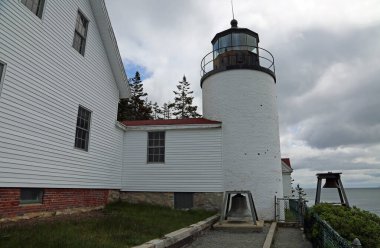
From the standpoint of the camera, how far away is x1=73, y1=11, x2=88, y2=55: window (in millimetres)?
11414

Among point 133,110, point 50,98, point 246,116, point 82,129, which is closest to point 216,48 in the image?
point 246,116

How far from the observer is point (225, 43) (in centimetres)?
1738

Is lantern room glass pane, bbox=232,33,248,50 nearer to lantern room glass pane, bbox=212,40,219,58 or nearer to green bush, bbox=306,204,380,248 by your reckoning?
lantern room glass pane, bbox=212,40,219,58

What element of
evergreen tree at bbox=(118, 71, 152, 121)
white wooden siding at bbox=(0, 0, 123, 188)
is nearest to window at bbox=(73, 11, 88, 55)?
white wooden siding at bbox=(0, 0, 123, 188)

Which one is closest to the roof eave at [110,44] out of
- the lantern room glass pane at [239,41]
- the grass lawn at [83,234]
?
the lantern room glass pane at [239,41]

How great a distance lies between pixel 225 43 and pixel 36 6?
422 inches

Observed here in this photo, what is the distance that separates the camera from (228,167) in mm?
14695

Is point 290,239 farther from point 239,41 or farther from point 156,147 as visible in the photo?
point 239,41

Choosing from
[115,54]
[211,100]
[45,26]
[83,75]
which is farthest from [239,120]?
[45,26]

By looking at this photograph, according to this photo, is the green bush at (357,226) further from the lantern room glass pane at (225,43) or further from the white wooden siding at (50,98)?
the lantern room glass pane at (225,43)

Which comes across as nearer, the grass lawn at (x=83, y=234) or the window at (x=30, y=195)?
the grass lawn at (x=83, y=234)

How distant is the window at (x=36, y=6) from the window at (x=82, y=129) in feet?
11.9

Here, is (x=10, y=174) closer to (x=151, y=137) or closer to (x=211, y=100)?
(x=151, y=137)

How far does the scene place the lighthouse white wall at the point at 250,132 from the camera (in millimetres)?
14625
